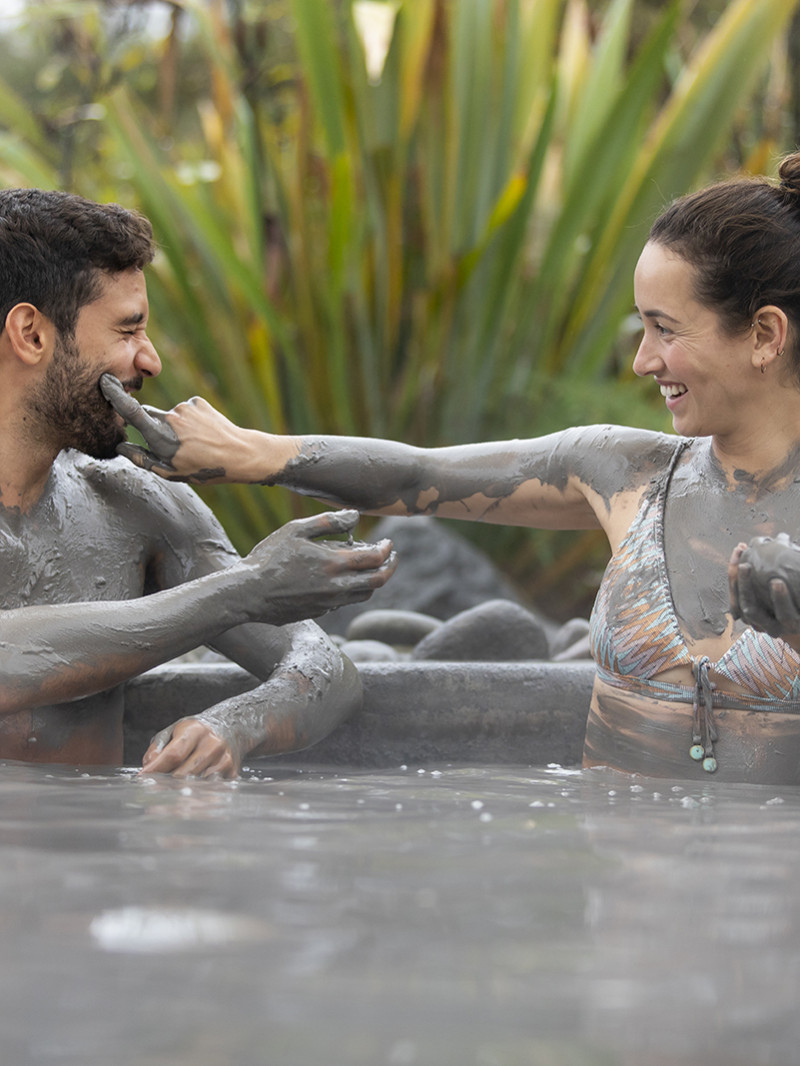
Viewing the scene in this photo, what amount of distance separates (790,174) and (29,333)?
1451 mm

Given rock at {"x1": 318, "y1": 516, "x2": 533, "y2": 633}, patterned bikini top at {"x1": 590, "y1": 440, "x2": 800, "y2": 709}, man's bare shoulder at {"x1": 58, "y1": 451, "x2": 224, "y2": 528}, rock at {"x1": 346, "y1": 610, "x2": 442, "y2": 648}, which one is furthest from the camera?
rock at {"x1": 318, "y1": 516, "x2": 533, "y2": 633}

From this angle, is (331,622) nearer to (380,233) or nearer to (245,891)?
(380,233)

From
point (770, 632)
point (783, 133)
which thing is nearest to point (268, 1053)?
point (770, 632)

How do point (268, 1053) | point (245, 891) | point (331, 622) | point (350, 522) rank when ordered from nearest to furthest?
point (268, 1053), point (245, 891), point (350, 522), point (331, 622)

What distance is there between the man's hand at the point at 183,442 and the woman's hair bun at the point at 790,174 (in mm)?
1104

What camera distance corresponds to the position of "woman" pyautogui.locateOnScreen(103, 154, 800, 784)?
6.88 ft

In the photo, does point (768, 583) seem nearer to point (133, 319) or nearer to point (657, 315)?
point (657, 315)

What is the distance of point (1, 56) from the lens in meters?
18.7


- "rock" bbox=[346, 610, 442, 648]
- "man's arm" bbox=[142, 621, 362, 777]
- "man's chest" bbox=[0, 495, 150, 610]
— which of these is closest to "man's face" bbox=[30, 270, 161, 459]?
"man's chest" bbox=[0, 495, 150, 610]

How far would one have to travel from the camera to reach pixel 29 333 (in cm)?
231

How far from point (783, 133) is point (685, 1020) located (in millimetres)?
8824

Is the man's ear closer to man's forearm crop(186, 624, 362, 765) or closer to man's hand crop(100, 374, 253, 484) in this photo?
man's hand crop(100, 374, 253, 484)

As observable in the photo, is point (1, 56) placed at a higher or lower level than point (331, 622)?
higher

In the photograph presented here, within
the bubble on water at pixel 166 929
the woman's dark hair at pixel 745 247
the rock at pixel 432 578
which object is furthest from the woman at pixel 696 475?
the rock at pixel 432 578
